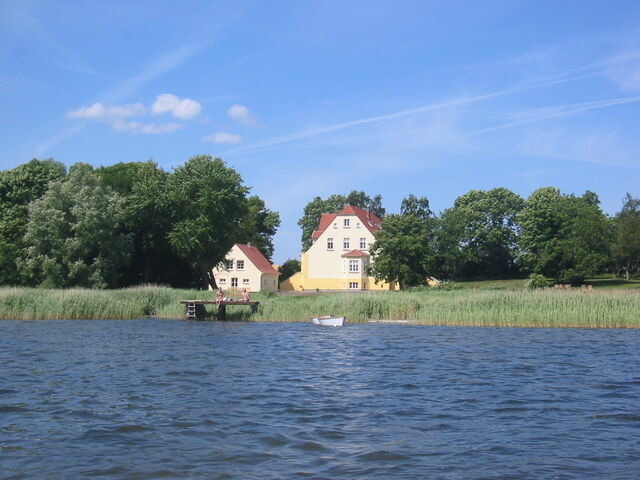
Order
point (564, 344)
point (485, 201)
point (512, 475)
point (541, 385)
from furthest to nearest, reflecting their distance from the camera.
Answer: point (485, 201) → point (564, 344) → point (541, 385) → point (512, 475)

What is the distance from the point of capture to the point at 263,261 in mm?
74688

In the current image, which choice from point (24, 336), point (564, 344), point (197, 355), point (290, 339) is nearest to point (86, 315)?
point (24, 336)

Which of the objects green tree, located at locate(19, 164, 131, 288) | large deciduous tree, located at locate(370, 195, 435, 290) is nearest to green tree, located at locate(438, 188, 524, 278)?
large deciduous tree, located at locate(370, 195, 435, 290)

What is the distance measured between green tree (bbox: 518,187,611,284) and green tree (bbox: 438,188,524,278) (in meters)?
7.66

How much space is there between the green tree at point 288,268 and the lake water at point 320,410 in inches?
2276

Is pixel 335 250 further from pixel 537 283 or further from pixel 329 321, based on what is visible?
pixel 329 321

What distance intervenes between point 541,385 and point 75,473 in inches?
438

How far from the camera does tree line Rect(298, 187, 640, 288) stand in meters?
57.2

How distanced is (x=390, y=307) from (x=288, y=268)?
4862 centimetres

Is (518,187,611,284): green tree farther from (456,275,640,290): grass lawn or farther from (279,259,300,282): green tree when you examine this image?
(279,259,300,282): green tree

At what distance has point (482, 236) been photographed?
8638 cm

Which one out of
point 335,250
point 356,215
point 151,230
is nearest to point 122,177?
point 151,230

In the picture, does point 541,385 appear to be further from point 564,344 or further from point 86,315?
point 86,315

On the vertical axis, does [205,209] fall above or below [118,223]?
above
